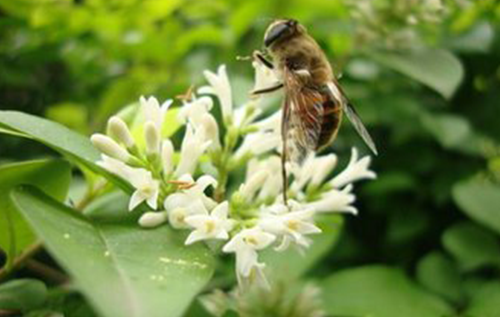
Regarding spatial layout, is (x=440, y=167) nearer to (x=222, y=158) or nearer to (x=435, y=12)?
(x=435, y=12)

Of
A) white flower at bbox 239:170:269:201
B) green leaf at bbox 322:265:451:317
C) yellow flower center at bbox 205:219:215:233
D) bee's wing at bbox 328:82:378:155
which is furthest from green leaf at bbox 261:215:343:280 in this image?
yellow flower center at bbox 205:219:215:233

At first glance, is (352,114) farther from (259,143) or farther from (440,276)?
(440,276)

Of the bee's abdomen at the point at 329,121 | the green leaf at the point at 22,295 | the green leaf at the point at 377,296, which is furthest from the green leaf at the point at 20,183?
the green leaf at the point at 377,296

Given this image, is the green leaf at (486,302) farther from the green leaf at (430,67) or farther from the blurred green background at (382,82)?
the green leaf at (430,67)

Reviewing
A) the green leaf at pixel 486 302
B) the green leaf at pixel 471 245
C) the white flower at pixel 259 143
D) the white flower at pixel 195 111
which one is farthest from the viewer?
the green leaf at pixel 471 245

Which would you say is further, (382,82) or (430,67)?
(382,82)

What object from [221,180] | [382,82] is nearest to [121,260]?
[221,180]

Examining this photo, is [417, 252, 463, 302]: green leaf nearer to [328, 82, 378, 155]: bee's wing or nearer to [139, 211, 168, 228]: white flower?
[328, 82, 378, 155]: bee's wing
